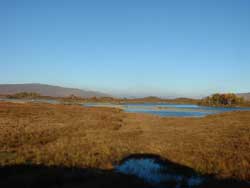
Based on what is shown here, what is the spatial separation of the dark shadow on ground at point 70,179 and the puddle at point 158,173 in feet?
1.09

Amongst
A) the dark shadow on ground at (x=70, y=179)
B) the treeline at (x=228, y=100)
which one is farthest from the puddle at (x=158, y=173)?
the treeline at (x=228, y=100)

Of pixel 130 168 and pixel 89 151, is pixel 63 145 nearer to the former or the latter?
pixel 89 151

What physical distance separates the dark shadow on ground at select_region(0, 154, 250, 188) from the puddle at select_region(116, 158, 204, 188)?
33cm

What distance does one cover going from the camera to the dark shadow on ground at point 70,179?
29.4ft

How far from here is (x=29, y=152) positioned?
1429 cm

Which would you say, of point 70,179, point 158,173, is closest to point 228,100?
point 158,173

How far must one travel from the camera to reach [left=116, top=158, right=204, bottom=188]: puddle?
32.0 feet

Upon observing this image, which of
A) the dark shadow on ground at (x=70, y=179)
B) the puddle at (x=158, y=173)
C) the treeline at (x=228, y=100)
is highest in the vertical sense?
the treeline at (x=228, y=100)

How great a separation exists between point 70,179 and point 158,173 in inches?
164

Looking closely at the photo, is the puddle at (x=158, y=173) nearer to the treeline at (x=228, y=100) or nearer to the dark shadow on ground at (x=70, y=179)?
the dark shadow on ground at (x=70, y=179)

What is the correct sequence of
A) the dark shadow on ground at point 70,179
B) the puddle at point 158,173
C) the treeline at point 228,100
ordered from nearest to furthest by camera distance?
the dark shadow on ground at point 70,179, the puddle at point 158,173, the treeline at point 228,100

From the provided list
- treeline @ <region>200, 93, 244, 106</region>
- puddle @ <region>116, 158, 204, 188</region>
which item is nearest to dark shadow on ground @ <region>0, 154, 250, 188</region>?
puddle @ <region>116, 158, 204, 188</region>

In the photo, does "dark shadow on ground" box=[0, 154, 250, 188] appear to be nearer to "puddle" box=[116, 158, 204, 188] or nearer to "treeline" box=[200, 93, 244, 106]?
"puddle" box=[116, 158, 204, 188]

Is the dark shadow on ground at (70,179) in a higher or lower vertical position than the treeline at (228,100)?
lower
